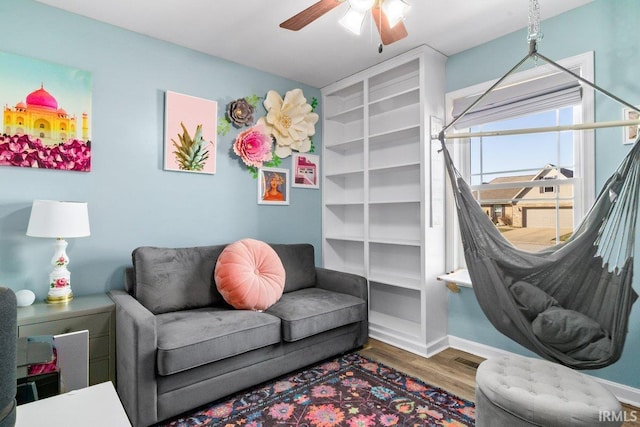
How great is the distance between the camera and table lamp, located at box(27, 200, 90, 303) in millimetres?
1975

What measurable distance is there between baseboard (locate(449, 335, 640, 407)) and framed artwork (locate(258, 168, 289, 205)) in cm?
200

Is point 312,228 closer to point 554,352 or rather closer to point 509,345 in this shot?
point 509,345

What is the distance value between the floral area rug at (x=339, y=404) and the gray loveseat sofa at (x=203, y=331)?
89mm

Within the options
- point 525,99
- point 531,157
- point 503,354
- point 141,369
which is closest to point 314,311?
point 141,369

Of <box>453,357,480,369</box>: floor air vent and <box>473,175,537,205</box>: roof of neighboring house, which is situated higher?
<box>473,175,537,205</box>: roof of neighboring house

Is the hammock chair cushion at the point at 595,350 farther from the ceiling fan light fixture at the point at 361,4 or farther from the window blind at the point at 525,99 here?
the ceiling fan light fixture at the point at 361,4

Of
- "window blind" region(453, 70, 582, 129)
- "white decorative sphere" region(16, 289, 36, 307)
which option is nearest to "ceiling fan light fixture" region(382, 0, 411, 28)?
"window blind" region(453, 70, 582, 129)

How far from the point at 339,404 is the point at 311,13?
2.18m

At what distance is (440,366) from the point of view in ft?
8.44

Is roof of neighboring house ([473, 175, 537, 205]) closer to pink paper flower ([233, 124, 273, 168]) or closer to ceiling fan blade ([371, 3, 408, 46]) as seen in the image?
ceiling fan blade ([371, 3, 408, 46])

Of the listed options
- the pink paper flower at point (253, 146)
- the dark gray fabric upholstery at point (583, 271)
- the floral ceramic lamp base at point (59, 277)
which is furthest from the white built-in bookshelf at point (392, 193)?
the floral ceramic lamp base at point (59, 277)

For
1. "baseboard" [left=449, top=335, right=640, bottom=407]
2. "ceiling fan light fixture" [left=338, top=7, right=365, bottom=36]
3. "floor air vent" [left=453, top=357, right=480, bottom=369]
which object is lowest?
"floor air vent" [left=453, top=357, right=480, bottom=369]

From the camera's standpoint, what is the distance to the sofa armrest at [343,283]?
9.34 ft

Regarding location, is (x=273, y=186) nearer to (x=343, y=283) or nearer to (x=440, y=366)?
(x=343, y=283)
